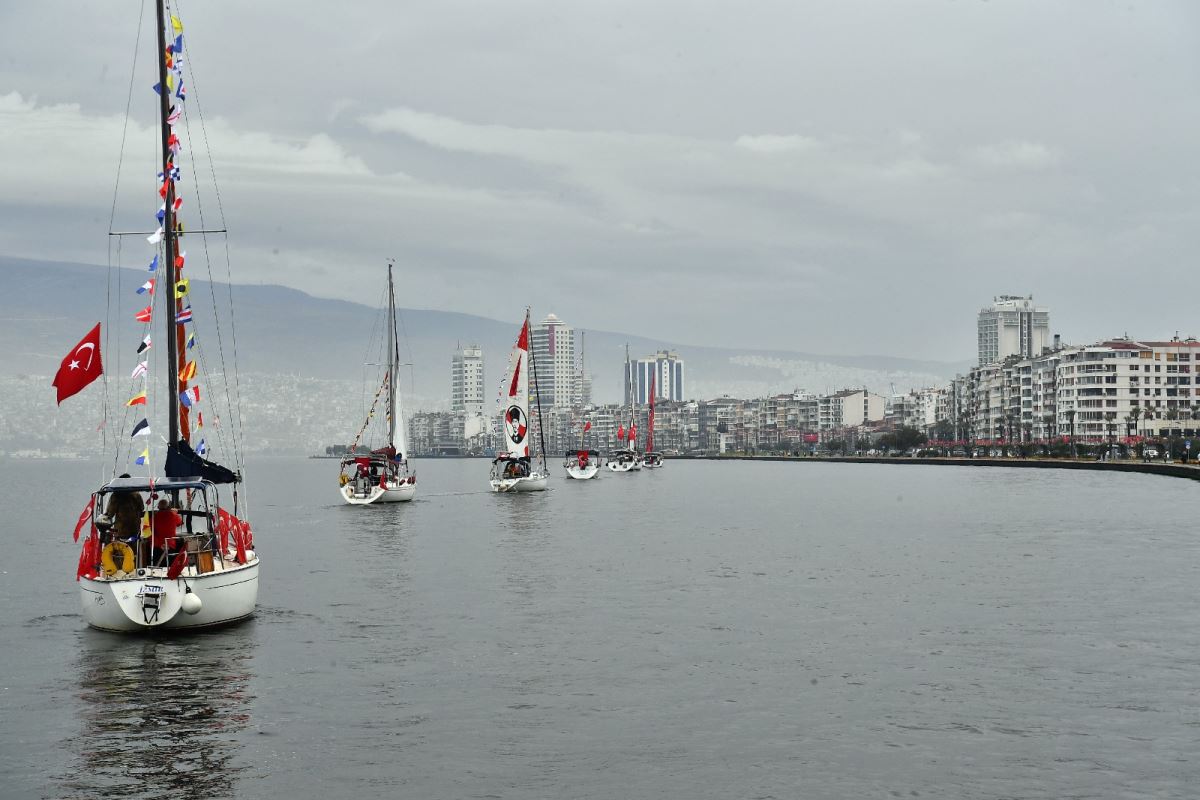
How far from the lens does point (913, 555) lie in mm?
55000

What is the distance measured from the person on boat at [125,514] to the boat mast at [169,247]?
7.28 feet

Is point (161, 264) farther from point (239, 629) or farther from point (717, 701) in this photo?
point (717, 701)

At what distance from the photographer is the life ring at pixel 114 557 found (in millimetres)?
30703

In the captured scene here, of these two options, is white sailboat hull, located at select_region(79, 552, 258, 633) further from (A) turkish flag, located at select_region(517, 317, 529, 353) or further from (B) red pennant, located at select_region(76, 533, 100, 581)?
(A) turkish flag, located at select_region(517, 317, 529, 353)

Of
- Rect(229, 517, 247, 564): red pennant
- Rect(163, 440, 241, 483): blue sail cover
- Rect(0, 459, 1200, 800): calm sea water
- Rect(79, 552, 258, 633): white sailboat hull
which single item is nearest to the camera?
Rect(0, 459, 1200, 800): calm sea water

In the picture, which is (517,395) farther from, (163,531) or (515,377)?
(163,531)

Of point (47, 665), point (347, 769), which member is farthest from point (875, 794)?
point (47, 665)

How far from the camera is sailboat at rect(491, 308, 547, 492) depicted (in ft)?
334

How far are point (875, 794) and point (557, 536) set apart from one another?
47381mm

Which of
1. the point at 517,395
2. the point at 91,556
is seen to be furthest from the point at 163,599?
the point at 517,395

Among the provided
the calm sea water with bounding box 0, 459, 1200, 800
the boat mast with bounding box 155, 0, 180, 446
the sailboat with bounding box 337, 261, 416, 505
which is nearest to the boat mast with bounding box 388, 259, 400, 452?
the sailboat with bounding box 337, 261, 416, 505

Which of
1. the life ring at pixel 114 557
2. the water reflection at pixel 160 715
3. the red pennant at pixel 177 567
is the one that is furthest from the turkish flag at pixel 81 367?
the water reflection at pixel 160 715

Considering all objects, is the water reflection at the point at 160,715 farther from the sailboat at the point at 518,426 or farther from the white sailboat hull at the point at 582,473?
the white sailboat hull at the point at 582,473

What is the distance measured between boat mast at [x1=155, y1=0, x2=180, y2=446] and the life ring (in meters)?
3.62
